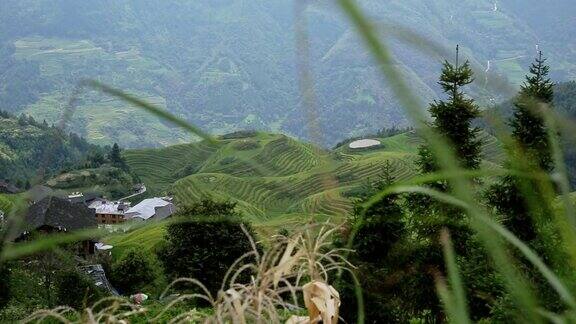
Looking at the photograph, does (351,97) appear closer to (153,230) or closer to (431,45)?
(153,230)

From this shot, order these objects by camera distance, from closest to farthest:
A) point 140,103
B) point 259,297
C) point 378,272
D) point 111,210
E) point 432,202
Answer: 1. point 140,103
2. point 259,297
3. point 378,272
4. point 432,202
5. point 111,210

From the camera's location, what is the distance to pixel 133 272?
4419 centimetres

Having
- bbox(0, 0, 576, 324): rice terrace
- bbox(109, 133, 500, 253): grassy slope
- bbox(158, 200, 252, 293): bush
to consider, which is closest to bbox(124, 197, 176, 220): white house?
bbox(109, 133, 500, 253): grassy slope

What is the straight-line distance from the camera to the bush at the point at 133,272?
143ft

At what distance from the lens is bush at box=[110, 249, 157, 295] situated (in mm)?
43719

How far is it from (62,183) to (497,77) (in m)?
0.65

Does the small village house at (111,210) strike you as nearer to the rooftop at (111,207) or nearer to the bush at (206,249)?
the rooftop at (111,207)

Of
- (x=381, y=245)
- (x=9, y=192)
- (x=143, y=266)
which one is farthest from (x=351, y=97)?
(x=381, y=245)

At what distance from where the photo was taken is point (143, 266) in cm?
4366

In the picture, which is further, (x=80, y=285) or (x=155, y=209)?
(x=155, y=209)

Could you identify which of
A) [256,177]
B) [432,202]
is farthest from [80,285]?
[256,177]

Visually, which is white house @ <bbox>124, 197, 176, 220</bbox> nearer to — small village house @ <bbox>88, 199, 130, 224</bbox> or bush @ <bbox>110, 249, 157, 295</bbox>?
small village house @ <bbox>88, 199, 130, 224</bbox>

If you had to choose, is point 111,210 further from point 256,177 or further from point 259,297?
point 259,297

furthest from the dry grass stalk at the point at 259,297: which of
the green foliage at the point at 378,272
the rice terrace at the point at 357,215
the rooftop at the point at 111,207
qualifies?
the rooftop at the point at 111,207
